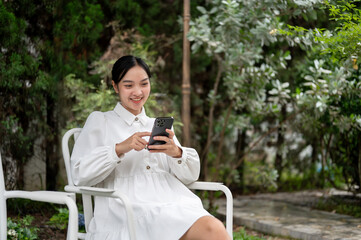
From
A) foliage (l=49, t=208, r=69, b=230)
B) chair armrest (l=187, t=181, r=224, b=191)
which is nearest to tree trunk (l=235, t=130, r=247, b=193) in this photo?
foliage (l=49, t=208, r=69, b=230)

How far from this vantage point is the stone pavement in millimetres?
4383

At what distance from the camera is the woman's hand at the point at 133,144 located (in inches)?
92.8

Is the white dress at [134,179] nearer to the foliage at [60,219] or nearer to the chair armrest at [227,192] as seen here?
the chair armrest at [227,192]

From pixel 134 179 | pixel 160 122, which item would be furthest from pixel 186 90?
pixel 160 122

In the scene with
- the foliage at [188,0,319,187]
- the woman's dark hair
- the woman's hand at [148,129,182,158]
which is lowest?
the woman's hand at [148,129,182,158]

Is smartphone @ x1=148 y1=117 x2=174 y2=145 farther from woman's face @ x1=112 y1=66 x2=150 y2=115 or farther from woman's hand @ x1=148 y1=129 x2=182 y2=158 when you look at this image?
woman's face @ x1=112 y1=66 x2=150 y2=115

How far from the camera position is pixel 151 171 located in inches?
103

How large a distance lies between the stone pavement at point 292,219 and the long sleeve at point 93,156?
94.1 inches

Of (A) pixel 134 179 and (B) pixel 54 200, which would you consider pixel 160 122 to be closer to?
(A) pixel 134 179

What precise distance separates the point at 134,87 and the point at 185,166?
0.48 meters

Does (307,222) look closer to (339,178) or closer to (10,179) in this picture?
(339,178)

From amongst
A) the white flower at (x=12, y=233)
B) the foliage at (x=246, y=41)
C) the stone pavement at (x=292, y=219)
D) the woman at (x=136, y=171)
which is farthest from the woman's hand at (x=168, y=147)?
the stone pavement at (x=292, y=219)

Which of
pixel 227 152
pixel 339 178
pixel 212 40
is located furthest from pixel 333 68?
pixel 227 152

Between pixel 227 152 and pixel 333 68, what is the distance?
8.38 feet
